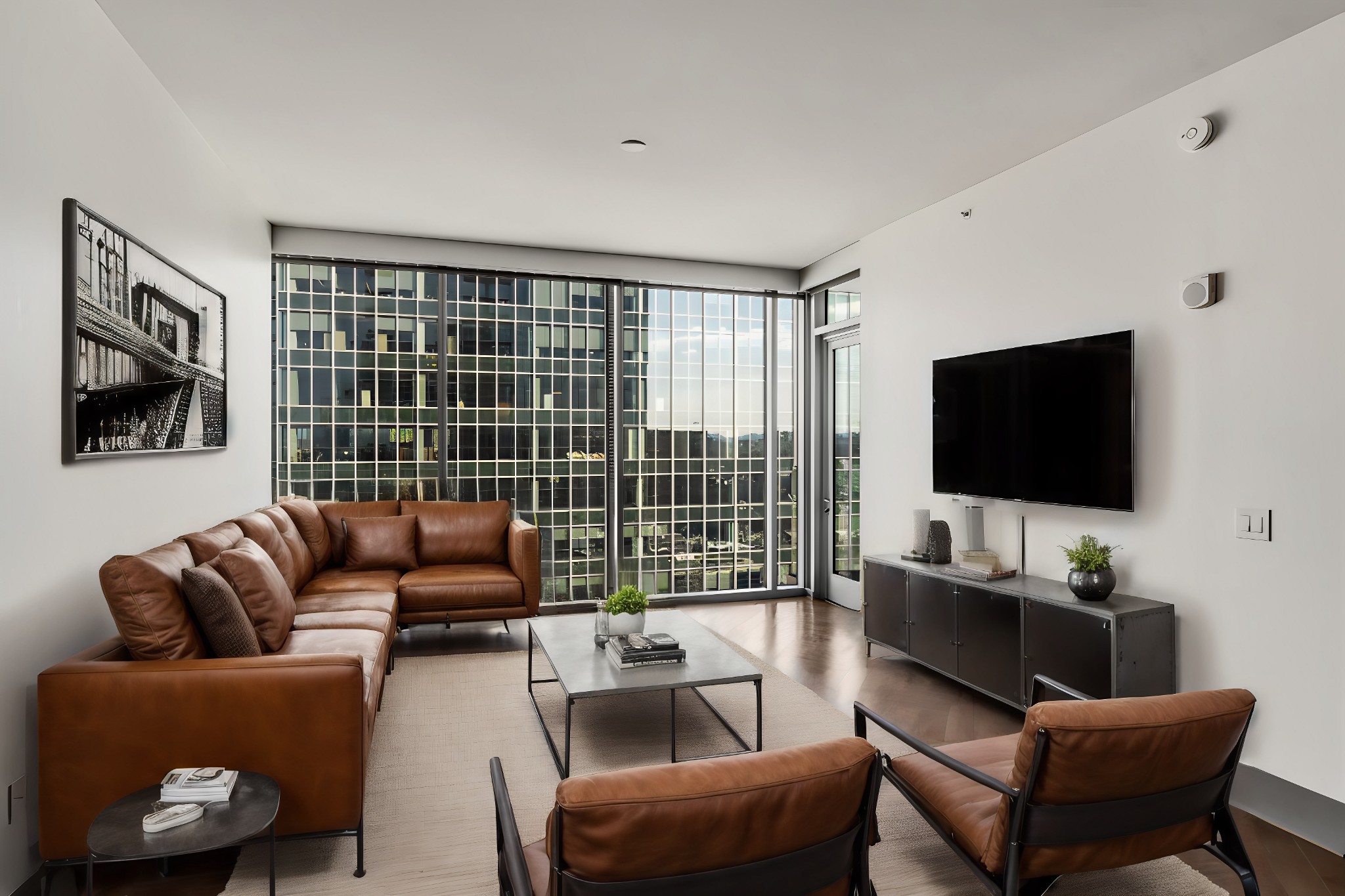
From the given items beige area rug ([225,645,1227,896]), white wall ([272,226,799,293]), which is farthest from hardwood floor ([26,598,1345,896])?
white wall ([272,226,799,293])

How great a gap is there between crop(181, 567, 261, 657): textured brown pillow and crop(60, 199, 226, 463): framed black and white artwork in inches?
22.1

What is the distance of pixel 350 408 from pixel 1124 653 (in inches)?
200

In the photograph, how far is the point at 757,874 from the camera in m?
1.42

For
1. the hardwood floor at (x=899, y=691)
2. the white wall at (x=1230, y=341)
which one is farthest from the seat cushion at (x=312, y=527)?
the white wall at (x=1230, y=341)

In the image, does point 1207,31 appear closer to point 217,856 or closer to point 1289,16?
point 1289,16

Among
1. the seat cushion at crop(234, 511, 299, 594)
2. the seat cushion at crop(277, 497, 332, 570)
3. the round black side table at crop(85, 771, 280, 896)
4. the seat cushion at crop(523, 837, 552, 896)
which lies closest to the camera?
the seat cushion at crop(523, 837, 552, 896)

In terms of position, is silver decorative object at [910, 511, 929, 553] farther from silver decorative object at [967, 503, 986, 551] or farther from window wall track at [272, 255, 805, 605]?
window wall track at [272, 255, 805, 605]

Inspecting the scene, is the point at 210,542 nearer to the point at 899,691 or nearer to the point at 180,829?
the point at 180,829

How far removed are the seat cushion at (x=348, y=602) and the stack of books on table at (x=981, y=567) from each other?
303cm

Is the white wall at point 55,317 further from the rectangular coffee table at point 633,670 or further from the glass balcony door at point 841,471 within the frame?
the glass balcony door at point 841,471

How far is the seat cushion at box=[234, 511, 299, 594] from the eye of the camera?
387cm

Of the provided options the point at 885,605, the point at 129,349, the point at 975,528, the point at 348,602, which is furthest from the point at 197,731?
the point at 975,528

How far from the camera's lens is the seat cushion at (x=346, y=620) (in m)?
3.51

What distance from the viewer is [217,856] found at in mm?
2477
